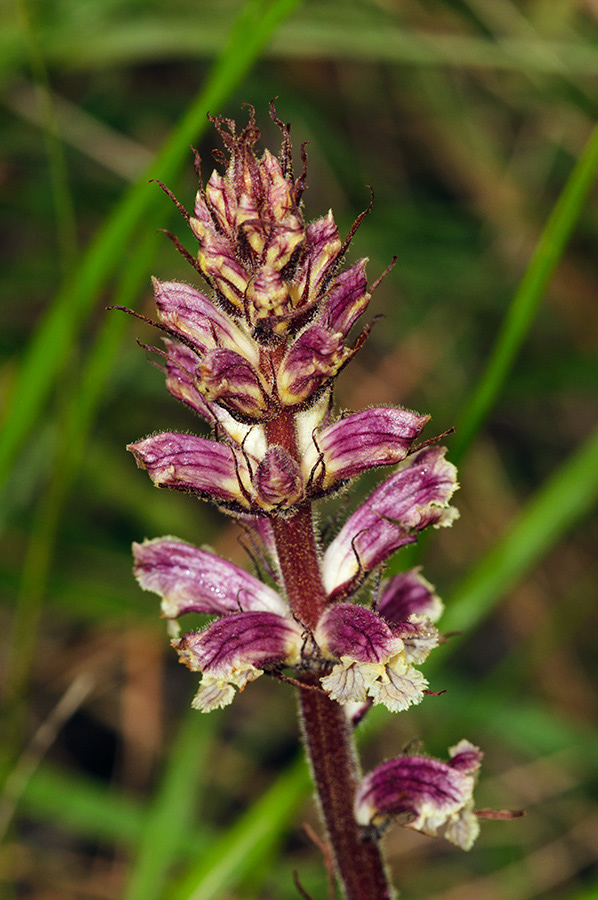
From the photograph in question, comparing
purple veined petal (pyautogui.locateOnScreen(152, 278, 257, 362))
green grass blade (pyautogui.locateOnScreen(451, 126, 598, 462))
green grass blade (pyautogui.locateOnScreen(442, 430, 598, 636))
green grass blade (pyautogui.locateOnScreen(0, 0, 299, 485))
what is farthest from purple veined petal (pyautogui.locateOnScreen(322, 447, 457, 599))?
green grass blade (pyautogui.locateOnScreen(0, 0, 299, 485))

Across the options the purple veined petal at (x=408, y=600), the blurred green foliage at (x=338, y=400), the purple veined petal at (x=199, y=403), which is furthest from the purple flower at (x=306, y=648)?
the blurred green foliage at (x=338, y=400)

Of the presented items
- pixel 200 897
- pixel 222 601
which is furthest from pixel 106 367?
pixel 200 897

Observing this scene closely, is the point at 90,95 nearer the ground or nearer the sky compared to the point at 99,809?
nearer the sky

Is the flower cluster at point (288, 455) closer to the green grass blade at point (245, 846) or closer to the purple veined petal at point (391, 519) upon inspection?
the purple veined petal at point (391, 519)

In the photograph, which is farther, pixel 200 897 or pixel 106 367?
pixel 106 367

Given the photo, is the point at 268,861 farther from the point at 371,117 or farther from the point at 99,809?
the point at 371,117

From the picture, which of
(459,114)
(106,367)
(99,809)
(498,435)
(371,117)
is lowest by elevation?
(99,809)

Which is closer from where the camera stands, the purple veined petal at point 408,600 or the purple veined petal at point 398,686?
the purple veined petal at point 398,686
